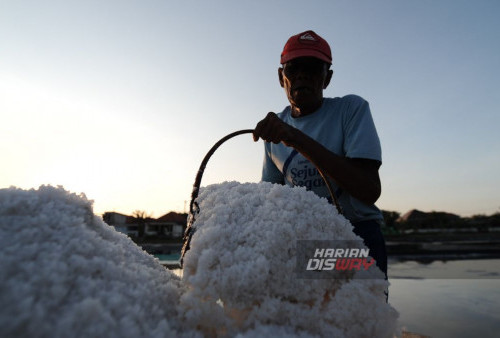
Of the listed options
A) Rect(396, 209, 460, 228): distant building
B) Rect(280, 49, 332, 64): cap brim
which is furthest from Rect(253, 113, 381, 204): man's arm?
Rect(396, 209, 460, 228): distant building

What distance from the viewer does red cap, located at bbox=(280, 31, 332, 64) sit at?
4.57ft

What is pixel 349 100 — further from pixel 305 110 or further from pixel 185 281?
pixel 185 281

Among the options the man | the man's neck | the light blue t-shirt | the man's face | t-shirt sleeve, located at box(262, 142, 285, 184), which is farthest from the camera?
t-shirt sleeve, located at box(262, 142, 285, 184)

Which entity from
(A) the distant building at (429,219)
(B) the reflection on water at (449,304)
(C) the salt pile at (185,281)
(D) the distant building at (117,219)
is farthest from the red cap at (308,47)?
(A) the distant building at (429,219)

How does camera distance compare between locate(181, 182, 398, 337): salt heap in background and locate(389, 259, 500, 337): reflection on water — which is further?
locate(389, 259, 500, 337): reflection on water

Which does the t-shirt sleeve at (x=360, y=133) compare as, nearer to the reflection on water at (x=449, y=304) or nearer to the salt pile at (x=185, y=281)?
the salt pile at (x=185, y=281)

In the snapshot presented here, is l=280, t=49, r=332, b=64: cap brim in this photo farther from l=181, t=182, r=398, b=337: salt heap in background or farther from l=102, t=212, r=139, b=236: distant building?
l=102, t=212, r=139, b=236: distant building

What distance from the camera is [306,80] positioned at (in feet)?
4.94

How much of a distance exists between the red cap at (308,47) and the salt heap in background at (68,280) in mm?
1149

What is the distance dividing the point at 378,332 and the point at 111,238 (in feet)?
2.14

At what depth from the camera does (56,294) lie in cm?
44

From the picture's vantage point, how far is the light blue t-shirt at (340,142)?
1.31 metres

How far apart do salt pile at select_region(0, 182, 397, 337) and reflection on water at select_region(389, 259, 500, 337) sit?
2.71m

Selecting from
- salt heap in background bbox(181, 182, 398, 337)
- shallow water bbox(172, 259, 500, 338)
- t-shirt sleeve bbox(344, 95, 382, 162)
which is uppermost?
t-shirt sleeve bbox(344, 95, 382, 162)
